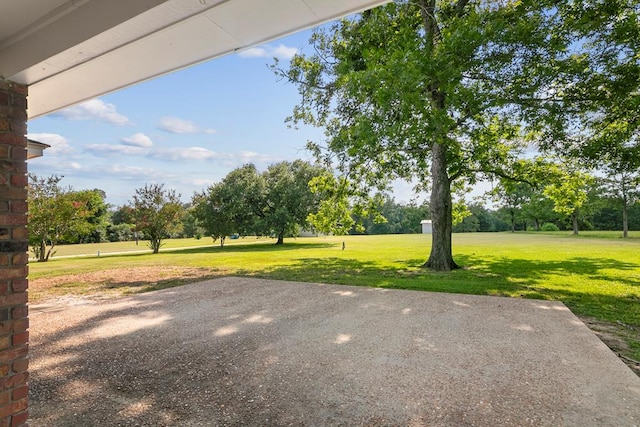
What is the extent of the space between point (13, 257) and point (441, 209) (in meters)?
9.93

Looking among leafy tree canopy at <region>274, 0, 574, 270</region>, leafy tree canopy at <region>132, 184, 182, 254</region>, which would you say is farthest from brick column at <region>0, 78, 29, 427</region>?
leafy tree canopy at <region>132, 184, 182, 254</region>

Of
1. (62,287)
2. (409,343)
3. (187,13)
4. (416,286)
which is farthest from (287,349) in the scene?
(62,287)

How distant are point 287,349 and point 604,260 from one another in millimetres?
14403

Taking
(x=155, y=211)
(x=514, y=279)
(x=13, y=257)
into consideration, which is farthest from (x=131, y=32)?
(x=155, y=211)

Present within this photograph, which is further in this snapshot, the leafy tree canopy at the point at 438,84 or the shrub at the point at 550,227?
the shrub at the point at 550,227

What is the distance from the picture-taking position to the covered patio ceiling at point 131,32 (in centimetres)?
142

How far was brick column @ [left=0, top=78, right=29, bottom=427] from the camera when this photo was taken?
174cm

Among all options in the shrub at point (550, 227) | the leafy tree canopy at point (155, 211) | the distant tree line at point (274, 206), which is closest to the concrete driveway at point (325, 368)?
the distant tree line at point (274, 206)

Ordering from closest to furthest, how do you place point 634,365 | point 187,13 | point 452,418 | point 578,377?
point 187,13 < point 452,418 < point 578,377 < point 634,365

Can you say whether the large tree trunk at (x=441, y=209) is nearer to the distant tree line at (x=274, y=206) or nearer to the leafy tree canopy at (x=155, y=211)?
the distant tree line at (x=274, y=206)

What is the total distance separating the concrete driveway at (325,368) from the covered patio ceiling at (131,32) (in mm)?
2307

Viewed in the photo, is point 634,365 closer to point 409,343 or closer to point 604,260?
point 409,343

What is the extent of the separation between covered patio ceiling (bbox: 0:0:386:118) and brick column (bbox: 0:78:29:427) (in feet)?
0.81

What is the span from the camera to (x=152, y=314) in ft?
17.1
